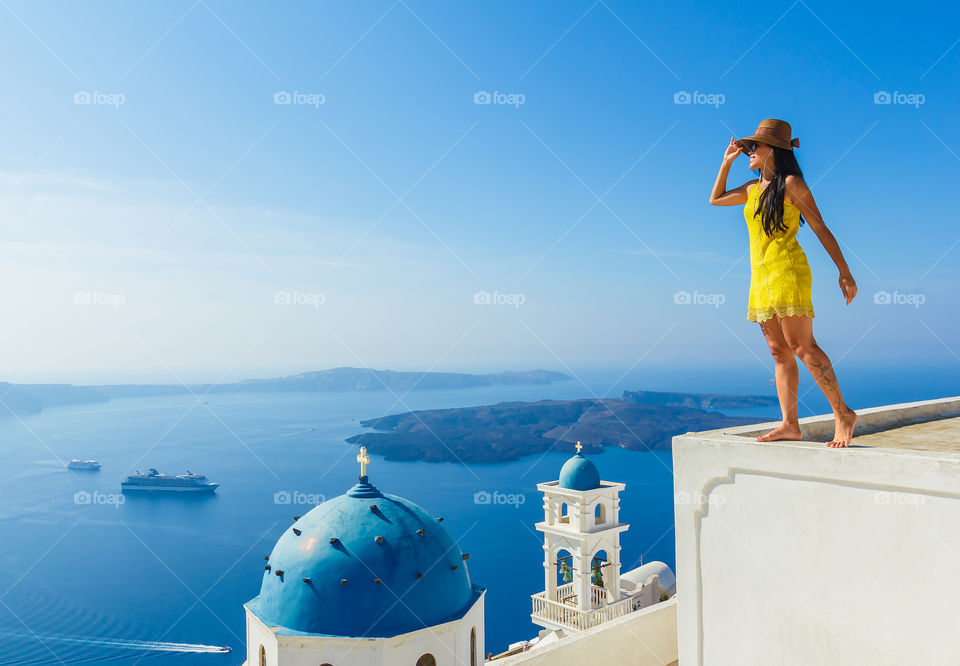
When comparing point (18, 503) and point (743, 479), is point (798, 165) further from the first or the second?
point (18, 503)

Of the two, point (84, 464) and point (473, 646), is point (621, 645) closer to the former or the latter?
point (473, 646)

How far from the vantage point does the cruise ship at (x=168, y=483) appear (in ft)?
169

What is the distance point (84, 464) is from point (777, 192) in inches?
2599

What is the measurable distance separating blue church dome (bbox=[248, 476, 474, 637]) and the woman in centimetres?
387

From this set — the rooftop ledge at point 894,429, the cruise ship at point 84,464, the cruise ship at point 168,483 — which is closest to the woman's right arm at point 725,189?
the rooftop ledge at point 894,429

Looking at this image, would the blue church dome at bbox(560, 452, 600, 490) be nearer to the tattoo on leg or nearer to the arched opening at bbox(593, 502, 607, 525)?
the arched opening at bbox(593, 502, 607, 525)

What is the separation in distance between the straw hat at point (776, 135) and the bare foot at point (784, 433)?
1397 millimetres

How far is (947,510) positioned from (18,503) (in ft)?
206

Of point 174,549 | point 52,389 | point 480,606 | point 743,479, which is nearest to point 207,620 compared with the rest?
point 174,549

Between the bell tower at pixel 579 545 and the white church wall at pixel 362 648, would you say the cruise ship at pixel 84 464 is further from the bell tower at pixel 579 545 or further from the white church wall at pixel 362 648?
the white church wall at pixel 362 648

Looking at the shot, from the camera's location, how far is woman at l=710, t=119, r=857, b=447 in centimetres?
305

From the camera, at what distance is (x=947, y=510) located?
242cm

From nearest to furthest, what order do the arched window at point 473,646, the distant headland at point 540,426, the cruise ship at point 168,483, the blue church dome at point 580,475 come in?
the arched window at point 473,646, the blue church dome at point 580,475, the cruise ship at point 168,483, the distant headland at point 540,426

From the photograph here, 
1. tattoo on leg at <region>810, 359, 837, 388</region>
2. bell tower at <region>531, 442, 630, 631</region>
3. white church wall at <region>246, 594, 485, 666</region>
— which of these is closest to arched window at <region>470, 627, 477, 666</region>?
white church wall at <region>246, 594, 485, 666</region>
